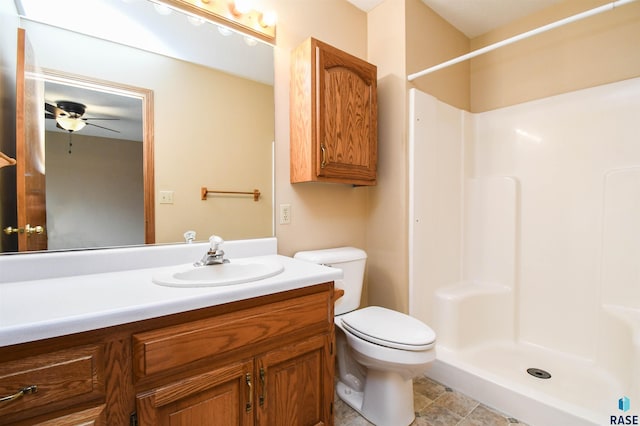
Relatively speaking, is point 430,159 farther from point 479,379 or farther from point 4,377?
point 4,377

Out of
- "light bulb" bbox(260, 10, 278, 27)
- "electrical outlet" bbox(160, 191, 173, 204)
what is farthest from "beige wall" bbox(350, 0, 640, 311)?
"electrical outlet" bbox(160, 191, 173, 204)

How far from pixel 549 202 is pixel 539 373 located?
3.53ft

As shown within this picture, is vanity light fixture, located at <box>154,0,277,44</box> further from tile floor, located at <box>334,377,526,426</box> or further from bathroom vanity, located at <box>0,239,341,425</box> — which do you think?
tile floor, located at <box>334,377,526,426</box>

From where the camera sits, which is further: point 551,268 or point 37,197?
point 551,268

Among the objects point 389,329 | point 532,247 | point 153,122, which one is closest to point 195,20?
point 153,122

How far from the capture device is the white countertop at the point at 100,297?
2.23ft

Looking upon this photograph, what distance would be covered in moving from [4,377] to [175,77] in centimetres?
122

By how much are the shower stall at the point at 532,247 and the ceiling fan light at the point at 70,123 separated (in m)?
1.68

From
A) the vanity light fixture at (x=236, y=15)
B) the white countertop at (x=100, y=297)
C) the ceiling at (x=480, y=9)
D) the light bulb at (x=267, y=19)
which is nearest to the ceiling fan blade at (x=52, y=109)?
the white countertop at (x=100, y=297)

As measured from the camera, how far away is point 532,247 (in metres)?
2.07

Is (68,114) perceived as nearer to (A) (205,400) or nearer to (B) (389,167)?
(A) (205,400)

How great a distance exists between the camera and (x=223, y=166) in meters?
1.51

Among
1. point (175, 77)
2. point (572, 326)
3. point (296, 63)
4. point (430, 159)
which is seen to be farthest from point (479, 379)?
point (175, 77)

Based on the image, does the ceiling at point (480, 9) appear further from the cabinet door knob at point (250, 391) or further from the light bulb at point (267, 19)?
the cabinet door knob at point (250, 391)
